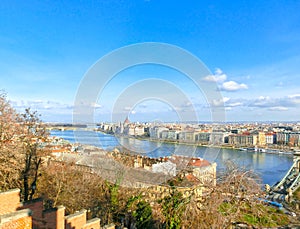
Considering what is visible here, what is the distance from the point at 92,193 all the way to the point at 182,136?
434 cm

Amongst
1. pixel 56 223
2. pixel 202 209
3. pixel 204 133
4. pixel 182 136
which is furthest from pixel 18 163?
pixel 204 133

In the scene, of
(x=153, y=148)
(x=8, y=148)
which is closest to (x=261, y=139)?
(x=153, y=148)

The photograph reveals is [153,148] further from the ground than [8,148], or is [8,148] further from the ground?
[8,148]

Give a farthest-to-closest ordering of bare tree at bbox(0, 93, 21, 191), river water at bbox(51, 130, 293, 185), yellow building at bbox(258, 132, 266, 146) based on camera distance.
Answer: yellow building at bbox(258, 132, 266, 146)
river water at bbox(51, 130, 293, 185)
bare tree at bbox(0, 93, 21, 191)

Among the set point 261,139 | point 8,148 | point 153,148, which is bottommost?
point 261,139

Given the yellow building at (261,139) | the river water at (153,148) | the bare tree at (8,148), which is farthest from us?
the yellow building at (261,139)

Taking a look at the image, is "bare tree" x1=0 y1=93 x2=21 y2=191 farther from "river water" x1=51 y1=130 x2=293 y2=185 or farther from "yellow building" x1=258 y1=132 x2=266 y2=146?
"yellow building" x1=258 y1=132 x2=266 y2=146

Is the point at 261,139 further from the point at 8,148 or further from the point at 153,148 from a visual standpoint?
the point at 8,148

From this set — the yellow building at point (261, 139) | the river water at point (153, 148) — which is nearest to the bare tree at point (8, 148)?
the river water at point (153, 148)

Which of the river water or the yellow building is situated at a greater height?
the river water

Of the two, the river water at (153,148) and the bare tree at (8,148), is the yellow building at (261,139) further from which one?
the bare tree at (8,148)

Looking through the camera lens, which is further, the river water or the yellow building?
the yellow building

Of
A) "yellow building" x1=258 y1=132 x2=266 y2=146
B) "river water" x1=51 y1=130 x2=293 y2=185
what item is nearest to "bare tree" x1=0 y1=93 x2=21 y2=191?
"river water" x1=51 y1=130 x2=293 y2=185

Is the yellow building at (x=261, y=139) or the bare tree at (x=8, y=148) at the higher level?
the bare tree at (x=8, y=148)
